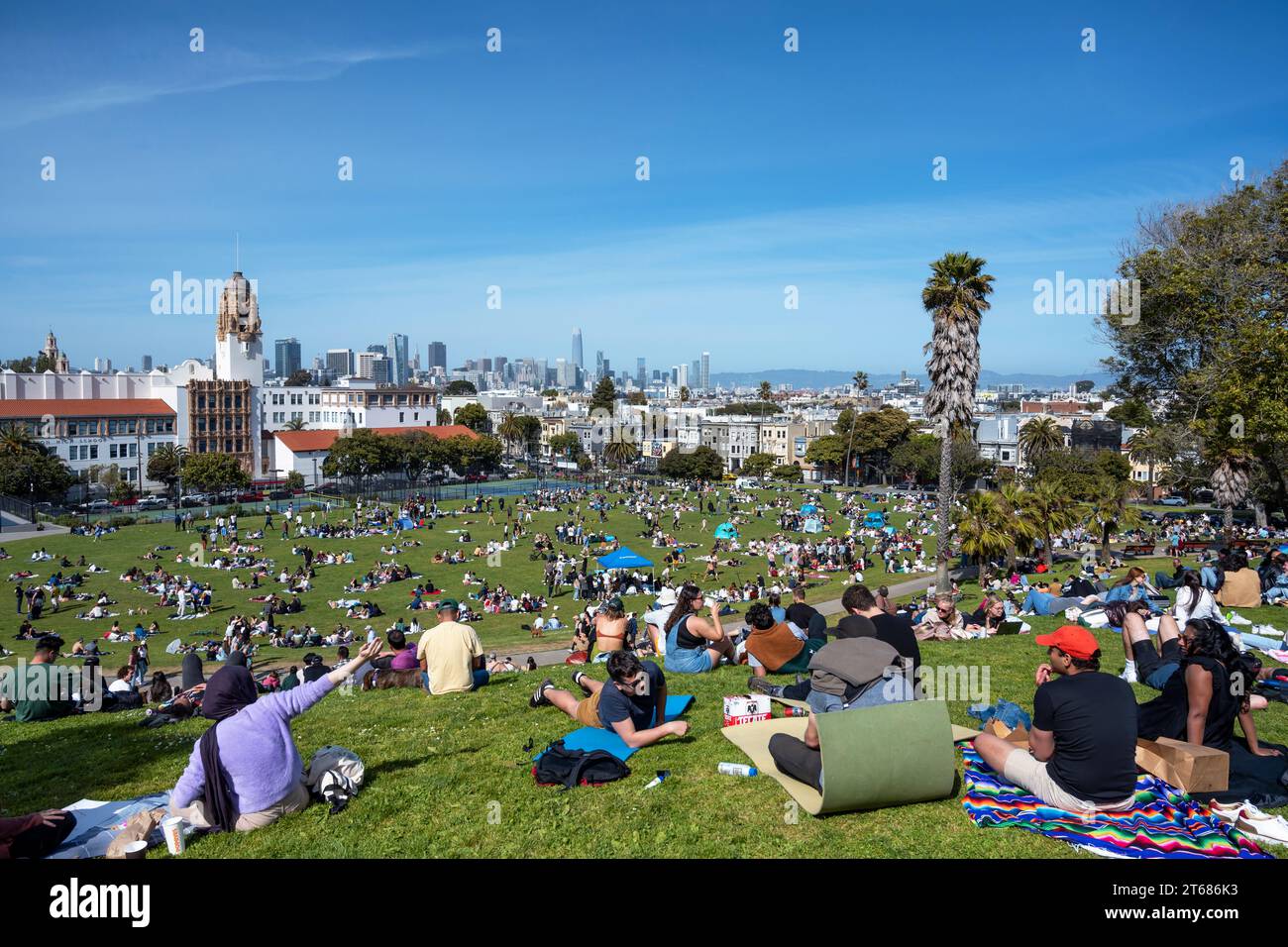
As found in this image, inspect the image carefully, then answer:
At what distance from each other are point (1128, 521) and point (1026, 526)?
9.10m

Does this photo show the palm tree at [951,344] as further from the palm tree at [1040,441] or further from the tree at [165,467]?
the tree at [165,467]

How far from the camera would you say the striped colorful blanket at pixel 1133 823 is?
4480mm

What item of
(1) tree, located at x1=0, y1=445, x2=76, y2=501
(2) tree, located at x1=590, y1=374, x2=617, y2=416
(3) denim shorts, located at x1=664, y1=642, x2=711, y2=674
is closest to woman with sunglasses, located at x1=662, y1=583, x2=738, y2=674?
(3) denim shorts, located at x1=664, y1=642, x2=711, y2=674

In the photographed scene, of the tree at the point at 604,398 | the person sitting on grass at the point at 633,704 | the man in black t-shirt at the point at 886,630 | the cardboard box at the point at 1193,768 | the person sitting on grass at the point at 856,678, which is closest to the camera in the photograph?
the cardboard box at the point at 1193,768

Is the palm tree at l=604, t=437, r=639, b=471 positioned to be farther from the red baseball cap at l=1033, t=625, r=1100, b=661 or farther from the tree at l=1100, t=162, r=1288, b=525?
the red baseball cap at l=1033, t=625, r=1100, b=661

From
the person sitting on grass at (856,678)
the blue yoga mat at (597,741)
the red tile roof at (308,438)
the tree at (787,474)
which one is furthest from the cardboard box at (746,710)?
the tree at (787,474)

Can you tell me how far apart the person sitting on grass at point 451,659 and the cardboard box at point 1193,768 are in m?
6.14

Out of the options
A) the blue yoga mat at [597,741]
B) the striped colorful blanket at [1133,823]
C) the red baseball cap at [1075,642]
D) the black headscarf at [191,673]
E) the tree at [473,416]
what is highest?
the tree at [473,416]

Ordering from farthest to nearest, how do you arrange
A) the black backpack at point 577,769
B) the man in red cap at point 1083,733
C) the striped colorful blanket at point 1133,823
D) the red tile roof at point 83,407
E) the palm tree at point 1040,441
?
the palm tree at point 1040,441 → the red tile roof at point 83,407 → the black backpack at point 577,769 → the man in red cap at point 1083,733 → the striped colorful blanket at point 1133,823

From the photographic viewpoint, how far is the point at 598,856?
464 centimetres

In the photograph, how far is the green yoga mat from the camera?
4.84 meters

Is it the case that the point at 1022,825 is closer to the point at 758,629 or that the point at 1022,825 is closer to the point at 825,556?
the point at 758,629

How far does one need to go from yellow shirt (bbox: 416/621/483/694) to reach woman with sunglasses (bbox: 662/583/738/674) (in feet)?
7.22
